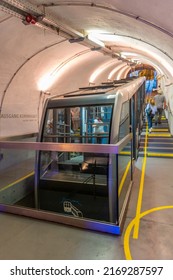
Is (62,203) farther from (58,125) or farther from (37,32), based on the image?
(37,32)

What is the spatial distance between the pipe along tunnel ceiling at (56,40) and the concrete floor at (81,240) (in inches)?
118

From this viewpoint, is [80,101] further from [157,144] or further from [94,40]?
Answer: [157,144]

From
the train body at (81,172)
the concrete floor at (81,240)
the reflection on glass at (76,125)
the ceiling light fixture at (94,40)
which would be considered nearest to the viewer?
the concrete floor at (81,240)

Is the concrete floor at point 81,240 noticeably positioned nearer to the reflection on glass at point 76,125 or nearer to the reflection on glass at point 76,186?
the reflection on glass at point 76,186

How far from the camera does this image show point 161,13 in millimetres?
2984

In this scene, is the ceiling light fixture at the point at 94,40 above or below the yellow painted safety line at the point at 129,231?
above

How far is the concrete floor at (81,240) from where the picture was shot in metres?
2.39

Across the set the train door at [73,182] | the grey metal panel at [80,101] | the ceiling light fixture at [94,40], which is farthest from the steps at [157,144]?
the grey metal panel at [80,101]

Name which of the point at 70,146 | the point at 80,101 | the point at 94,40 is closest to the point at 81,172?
the point at 70,146

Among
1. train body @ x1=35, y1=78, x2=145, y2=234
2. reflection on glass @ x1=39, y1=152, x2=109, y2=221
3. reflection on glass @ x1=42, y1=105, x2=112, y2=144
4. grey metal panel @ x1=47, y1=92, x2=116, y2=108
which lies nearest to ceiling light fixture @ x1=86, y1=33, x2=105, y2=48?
reflection on glass @ x1=42, y1=105, x2=112, y2=144

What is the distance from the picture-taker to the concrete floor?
7.86 ft

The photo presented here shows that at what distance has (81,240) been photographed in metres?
2.67

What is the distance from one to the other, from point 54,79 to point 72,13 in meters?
3.81
